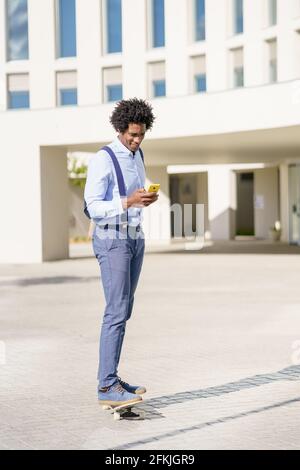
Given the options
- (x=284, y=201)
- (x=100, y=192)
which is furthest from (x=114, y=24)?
(x=100, y=192)

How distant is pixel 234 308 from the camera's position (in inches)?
496

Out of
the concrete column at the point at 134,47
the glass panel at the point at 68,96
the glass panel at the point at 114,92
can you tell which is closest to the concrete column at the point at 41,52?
the glass panel at the point at 68,96

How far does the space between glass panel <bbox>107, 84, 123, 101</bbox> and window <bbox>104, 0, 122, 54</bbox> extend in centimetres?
144

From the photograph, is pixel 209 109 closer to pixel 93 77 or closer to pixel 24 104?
pixel 93 77

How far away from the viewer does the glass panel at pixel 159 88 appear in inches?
1241

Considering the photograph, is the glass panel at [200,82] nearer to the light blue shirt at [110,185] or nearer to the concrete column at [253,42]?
the concrete column at [253,42]

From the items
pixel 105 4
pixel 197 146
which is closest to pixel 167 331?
pixel 197 146

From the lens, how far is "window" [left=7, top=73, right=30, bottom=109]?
109 ft

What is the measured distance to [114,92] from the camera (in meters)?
33.0

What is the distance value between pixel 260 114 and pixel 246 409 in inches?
622

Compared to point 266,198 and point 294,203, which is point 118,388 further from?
point 266,198

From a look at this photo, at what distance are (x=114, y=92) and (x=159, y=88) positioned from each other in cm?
195

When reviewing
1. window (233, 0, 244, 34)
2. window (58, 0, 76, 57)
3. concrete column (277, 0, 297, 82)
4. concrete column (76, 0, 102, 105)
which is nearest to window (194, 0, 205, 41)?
window (233, 0, 244, 34)

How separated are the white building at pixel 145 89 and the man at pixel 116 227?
14966 mm
